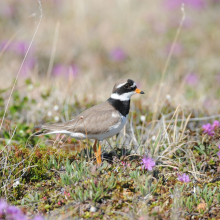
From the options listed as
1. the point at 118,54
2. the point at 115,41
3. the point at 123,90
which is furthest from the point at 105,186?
the point at 115,41

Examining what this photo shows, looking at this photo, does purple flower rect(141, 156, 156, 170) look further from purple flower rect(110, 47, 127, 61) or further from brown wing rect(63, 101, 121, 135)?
purple flower rect(110, 47, 127, 61)

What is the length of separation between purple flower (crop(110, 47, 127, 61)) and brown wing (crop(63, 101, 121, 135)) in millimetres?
8695

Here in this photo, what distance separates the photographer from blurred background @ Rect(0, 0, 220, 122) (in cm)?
1238

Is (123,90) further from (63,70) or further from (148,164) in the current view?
(63,70)

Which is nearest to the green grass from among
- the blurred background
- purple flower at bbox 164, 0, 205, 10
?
the blurred background

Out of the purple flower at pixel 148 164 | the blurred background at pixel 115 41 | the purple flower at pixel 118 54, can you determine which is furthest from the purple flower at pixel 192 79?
the purple flower at pixel 148 164

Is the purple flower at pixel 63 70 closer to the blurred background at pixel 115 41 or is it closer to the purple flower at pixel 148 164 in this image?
the blurred background at pixel 115 41

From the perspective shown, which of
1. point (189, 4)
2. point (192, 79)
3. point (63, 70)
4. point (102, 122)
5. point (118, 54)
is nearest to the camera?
point (102, 122)

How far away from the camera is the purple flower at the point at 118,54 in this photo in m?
13.2

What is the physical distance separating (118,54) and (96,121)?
904 cm

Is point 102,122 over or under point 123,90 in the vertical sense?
under

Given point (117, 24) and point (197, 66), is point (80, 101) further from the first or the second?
point (117, 24)

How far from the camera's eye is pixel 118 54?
13266mm

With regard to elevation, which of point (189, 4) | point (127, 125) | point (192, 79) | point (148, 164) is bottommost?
point (192, 79)
